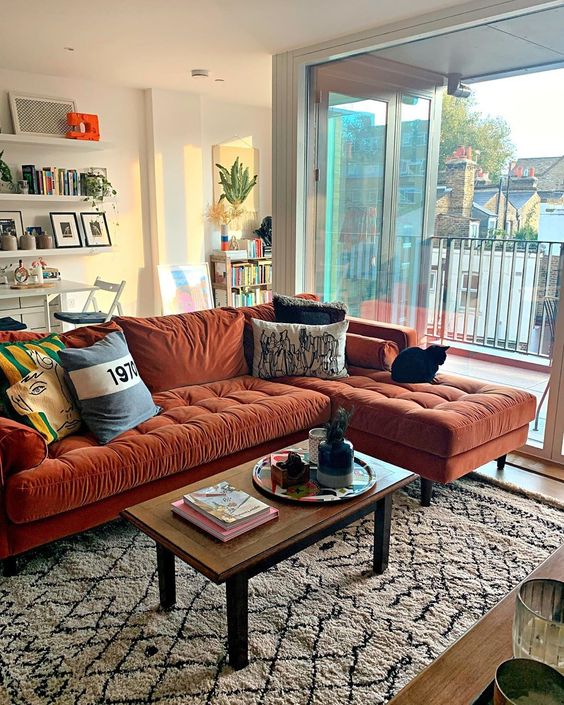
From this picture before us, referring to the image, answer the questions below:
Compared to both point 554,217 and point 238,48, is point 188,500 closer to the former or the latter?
point 554,217

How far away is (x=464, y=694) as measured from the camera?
3.22 ft

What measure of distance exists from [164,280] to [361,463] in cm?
442

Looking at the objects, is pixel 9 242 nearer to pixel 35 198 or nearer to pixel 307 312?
pixel 35 198

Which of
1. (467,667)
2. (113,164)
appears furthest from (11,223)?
(467,667)

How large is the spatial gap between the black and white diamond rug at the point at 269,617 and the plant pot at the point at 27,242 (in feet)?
11.1

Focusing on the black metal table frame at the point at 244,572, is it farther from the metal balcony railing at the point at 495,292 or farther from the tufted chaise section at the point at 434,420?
the metal balcony railing at the point at 495,292

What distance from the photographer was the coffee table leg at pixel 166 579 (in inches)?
79.5

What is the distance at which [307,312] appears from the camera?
12.2ft

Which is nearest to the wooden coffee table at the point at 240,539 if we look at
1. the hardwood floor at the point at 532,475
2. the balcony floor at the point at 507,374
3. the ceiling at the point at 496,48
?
the hardwood floor at the point at 532,475

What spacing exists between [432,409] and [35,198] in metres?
3.92

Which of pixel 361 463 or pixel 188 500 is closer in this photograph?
pixel 188 500

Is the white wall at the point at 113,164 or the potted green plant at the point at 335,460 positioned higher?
the white wall at the point at 113,164

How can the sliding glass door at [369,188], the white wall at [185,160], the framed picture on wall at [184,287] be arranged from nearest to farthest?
the sliding glass door at [369,188]
the white wall at [185,160]
the framed picture on wall at [184,287]

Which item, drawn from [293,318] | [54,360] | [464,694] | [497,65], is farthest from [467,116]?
[464,694]
